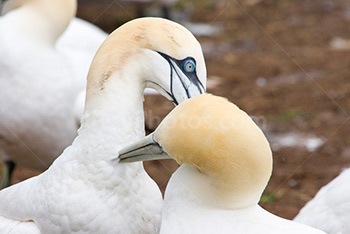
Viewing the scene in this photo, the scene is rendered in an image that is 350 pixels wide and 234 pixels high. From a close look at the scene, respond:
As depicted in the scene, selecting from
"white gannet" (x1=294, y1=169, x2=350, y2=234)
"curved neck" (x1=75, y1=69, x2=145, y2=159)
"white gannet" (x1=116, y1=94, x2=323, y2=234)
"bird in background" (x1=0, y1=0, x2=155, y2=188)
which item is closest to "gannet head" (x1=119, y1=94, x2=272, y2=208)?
"white gannet" (x1=116, y1=94, x2=323, y2=234)

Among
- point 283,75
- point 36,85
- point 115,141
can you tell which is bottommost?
point 283,75

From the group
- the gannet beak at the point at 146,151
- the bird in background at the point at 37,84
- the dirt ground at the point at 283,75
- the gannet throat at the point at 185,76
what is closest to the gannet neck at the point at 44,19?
the bird in background at the point at 37,84

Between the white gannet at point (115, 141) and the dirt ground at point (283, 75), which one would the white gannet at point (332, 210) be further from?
the dirt ground at point (283, 75)

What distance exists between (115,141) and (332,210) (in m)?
1.23

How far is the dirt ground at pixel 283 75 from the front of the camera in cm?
583

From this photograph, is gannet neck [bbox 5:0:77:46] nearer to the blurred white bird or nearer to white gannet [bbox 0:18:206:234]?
the blurred white bird

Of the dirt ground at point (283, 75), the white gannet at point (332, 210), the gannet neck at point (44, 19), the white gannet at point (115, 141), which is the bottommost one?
the dirt ground at point (283, 75)

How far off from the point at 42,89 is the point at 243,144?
88.5 inches

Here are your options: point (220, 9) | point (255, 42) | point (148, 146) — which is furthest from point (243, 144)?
point (220, 9)

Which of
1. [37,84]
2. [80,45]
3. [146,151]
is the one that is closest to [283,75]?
[80,45]

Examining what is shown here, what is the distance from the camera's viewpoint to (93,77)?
3.26 metres

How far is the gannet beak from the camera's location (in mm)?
2930

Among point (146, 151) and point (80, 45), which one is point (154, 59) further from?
point (80, 45)

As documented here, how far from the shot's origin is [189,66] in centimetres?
325
